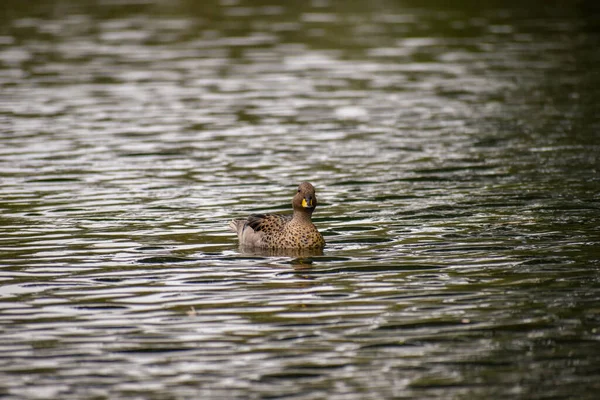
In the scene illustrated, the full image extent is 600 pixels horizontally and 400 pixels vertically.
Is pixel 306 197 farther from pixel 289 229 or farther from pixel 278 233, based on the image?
pixel 278 233

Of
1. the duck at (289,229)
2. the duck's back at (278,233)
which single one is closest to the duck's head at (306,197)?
the duck at (289,229)

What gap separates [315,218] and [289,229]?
88.2 inches

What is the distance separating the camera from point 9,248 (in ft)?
53.7

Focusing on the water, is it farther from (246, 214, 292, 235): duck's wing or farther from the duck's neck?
the duck's neck

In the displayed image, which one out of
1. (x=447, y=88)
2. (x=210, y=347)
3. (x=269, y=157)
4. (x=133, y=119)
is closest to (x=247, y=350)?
(x=210, y=347)

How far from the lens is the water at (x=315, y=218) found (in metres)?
11.3

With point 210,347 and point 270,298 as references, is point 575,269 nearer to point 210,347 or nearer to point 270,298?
point 270,298

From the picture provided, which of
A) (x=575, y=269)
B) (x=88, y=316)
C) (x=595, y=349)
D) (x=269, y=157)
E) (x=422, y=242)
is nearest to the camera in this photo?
(x=595, y=349)

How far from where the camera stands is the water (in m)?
11.3

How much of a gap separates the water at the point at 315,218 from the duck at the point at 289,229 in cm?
28

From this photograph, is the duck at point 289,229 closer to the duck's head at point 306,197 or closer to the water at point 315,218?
the duck's head at point 306,197

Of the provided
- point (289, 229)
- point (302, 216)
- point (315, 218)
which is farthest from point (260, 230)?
point (315, 218)

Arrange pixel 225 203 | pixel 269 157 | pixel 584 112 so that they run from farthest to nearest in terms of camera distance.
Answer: pixel 584 112, pixel 269 157, pixel 225 203

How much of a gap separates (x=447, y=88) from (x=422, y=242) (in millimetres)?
15219
